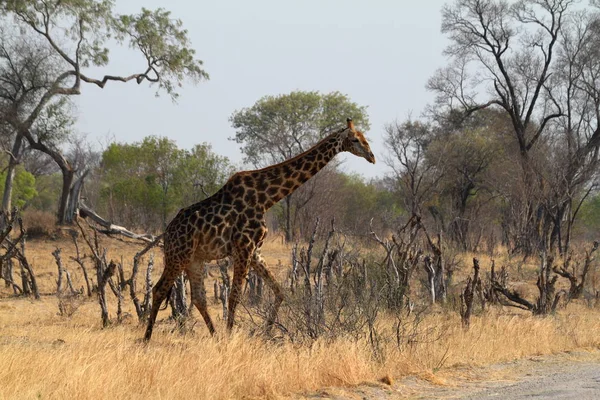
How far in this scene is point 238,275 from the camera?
→ 30.1 feet

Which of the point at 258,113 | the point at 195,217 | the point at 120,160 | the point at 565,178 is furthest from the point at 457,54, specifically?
the point at 195,217

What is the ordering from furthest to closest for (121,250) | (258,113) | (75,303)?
(258,113), (121,250), (75,303)

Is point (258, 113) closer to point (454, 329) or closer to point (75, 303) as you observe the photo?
point (75, 303)

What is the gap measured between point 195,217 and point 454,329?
12.2 feet

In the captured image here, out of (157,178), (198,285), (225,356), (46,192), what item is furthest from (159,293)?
(46,192)

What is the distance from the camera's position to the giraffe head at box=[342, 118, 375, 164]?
9.50m

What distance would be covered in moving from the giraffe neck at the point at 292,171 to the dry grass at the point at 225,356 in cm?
176

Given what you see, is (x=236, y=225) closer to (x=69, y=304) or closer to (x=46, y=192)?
(x=69, y=304)

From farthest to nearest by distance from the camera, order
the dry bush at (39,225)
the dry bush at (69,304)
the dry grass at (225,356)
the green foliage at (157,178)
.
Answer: the green foliage at (157,178)
the dry bush at (39,225)
the dry bush at (69,304)
the dry grass at (225,356)

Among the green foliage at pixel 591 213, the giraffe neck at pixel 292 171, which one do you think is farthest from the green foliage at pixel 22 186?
the giraffe neck at pixel 292 171

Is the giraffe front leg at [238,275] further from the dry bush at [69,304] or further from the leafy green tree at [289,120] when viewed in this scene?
the leafy green tree at [289,120]

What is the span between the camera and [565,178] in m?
25.8

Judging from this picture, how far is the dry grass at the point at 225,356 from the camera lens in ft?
21.1

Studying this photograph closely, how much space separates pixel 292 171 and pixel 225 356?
291 cm
